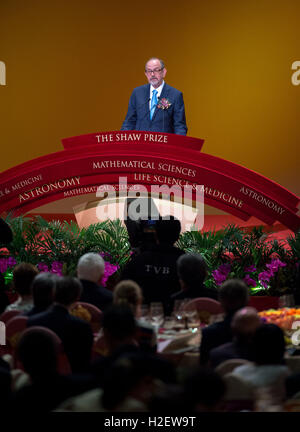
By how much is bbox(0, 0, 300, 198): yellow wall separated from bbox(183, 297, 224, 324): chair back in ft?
21.5

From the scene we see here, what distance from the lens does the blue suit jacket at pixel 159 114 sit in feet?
25.8

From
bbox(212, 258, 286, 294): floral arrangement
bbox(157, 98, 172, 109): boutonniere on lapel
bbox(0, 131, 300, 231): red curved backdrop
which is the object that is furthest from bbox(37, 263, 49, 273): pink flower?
bbox(157, 98, 172, 109): boutonniere on lapel

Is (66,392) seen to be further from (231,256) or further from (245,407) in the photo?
(231,256)

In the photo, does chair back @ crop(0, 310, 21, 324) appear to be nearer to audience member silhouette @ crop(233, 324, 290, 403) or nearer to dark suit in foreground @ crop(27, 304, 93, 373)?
dark suit in foreground @ crop(27, 304, 93, 373)

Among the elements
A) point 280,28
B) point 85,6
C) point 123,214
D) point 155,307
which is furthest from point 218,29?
point 155,307

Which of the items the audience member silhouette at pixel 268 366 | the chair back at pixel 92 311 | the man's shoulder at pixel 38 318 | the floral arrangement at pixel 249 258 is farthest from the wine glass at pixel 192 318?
the floral arrangement at pixel 249 258

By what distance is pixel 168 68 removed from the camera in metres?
11.0

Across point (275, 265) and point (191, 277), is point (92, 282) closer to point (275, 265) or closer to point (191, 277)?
point (191, 277)

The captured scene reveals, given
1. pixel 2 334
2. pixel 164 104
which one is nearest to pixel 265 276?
pixel 164 104

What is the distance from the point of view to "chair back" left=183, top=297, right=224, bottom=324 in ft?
14.4

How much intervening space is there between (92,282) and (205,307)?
791 millimetres

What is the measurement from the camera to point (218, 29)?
1091 cm

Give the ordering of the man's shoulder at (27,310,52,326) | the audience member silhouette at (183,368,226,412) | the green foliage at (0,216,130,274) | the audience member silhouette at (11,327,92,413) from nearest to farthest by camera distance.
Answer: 1. the audience member silhouette at (183,368,226,412)
2. the audience member silhouette at (11,327,92,413)
3. the man's shoulder at (27,310,52,326)
4. the green foliage at (0,216,130,274)

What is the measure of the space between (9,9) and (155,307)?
26.2 feet
